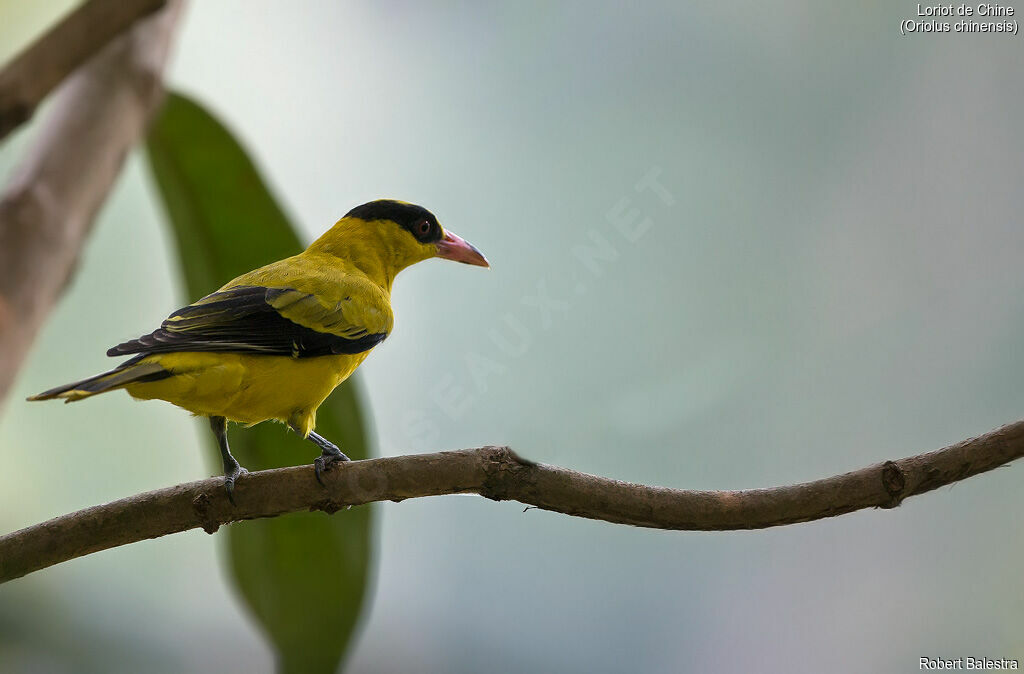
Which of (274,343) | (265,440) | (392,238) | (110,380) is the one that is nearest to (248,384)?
(274,343)

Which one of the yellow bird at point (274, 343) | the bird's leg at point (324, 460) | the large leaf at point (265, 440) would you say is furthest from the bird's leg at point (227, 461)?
the large leaf at point (265, 440)

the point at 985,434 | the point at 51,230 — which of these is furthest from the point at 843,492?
the point at 51,230

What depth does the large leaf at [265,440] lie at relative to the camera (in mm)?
2057

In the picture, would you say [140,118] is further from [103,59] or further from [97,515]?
[97,515]

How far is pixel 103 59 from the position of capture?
215cm

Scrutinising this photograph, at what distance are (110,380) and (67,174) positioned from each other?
0.86 metres

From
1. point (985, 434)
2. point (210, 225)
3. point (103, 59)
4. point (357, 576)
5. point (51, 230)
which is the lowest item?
point (357, 576)

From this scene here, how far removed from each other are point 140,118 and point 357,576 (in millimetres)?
1122

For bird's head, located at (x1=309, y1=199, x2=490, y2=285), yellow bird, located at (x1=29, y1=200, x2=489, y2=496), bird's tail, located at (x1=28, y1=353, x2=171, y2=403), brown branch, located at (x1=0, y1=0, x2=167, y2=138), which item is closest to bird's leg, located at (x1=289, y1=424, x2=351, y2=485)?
yellow bird, located at (x1=29, y1=200, x2=489, y2=496)

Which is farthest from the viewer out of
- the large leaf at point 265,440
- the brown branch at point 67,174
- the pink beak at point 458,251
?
the large leaf at point 265,440

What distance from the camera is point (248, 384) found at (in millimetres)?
1534

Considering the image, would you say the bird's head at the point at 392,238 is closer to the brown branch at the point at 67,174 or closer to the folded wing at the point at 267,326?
the folded wing at the point at 267,326

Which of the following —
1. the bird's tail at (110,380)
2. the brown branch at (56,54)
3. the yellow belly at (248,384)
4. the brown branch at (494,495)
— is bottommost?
the brown branch at (494,495)

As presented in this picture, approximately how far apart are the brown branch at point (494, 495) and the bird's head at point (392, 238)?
0.73 m
